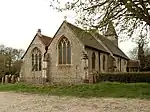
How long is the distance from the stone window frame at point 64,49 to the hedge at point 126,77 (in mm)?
6598

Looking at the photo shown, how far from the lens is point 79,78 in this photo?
Answer: 1411 inches

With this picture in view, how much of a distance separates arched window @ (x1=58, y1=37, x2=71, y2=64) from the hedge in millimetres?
6707

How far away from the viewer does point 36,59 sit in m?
41.2

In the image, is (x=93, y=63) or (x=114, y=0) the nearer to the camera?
(x=114, y=0)

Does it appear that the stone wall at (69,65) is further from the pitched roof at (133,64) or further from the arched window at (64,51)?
the pitched roof at (133,64)

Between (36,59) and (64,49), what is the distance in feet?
18.2

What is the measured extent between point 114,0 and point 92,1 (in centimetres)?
167

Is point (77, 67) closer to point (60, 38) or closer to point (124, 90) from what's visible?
point (60, 38)

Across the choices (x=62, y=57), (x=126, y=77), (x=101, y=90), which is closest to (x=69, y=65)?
(x=62, y=57)

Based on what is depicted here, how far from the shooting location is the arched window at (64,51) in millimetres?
37906

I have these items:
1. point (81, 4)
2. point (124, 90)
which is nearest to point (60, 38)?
point (124, 90)

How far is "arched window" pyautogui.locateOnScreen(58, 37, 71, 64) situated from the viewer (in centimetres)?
3791

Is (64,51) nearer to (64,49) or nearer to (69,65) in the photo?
(64,49)

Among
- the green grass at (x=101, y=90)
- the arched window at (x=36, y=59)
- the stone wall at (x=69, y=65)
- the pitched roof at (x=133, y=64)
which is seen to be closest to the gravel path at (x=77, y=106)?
the green grass at (x=101, y=90)
